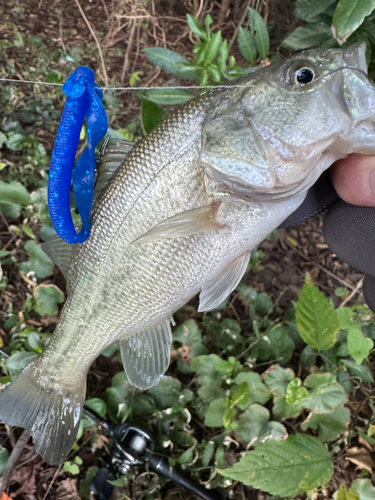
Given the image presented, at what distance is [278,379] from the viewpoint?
200 centimetres

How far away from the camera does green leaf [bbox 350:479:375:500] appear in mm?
1767

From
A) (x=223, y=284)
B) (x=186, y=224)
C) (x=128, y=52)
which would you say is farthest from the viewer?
(x=128, y=52)

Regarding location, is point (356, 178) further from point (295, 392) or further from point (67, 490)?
point (67, 490)

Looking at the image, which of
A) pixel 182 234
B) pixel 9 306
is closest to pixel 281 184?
pixel 182 234

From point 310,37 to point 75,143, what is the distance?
1.81 m

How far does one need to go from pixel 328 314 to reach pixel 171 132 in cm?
119

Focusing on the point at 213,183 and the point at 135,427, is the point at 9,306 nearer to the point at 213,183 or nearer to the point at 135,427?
the point at 135,427

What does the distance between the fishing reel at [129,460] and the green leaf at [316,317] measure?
3.31 ft

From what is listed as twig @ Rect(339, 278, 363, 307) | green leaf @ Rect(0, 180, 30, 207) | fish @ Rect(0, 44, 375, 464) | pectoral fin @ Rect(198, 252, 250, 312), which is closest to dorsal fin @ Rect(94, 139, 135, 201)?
fish @ Rect(0, 44, 375, 464)

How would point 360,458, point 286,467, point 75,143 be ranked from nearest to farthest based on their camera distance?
1. point 75,143
2. point 286,467
3. point 360,458

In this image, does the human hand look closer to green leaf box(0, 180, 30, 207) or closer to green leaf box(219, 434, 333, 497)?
green leaf box(219, 434, 333, 497)

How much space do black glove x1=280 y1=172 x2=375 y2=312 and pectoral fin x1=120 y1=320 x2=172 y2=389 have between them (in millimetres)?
851

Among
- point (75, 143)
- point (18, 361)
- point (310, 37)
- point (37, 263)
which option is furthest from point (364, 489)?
point (310, 37)

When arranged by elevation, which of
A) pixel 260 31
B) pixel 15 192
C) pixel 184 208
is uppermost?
pixel 260 31
